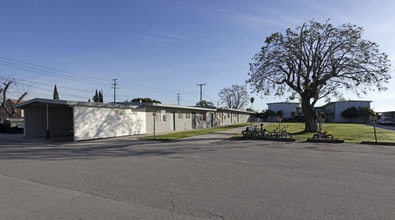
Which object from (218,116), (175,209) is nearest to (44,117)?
(175,209)

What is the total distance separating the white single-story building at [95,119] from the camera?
2355cm

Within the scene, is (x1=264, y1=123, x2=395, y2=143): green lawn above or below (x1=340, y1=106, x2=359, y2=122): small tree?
below

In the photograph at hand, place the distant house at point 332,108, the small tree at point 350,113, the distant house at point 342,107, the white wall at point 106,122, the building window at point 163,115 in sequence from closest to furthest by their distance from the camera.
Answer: the white wall at point 106,122 < the building window at point 163,115 < the small tree at point 350,113 < the distant house at point 342,107 < the distant house at point 332,108

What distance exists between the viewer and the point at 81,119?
23406 millimetres

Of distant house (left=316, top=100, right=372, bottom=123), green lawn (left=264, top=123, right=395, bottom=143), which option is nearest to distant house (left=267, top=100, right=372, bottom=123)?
distant house (left=316, top=100, right=372, bottom=123)

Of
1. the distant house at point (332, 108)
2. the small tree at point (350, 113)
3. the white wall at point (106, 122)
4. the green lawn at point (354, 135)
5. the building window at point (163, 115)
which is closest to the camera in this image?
the white wall at point (106, 122)

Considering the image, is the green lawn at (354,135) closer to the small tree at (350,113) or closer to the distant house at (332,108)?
the distant house at (332,108)

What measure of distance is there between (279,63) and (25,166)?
2421 cm

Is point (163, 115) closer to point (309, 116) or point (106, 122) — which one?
point (106, 122)

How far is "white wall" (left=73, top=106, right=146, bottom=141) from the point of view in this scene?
2328 centimetres

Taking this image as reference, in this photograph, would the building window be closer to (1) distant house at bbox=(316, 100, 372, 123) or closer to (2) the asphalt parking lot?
(2) the asphalt parking lot

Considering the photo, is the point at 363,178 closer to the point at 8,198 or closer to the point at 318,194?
the point at 318,194

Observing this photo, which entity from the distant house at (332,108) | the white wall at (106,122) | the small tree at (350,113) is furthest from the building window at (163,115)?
the small tree at (350,113)

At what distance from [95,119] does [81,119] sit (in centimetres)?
148
